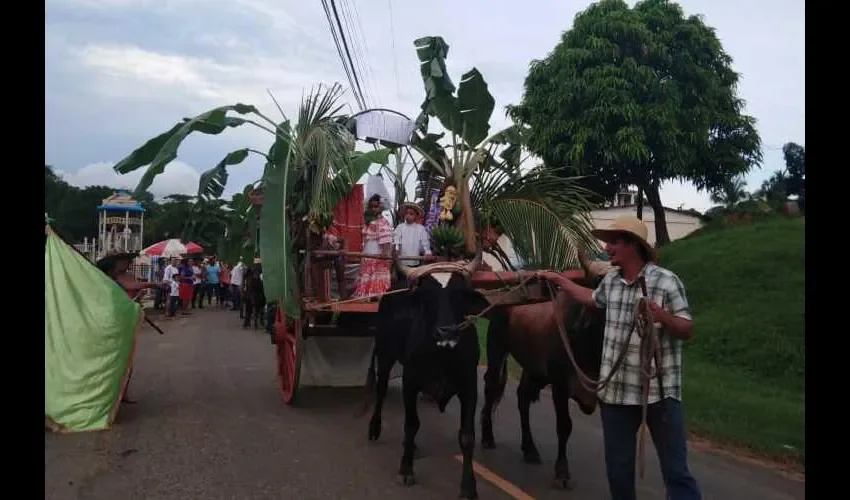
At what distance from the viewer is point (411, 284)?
596 cm

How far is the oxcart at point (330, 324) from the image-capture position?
5.66 metres

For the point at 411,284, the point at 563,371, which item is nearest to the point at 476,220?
the point at 411,284

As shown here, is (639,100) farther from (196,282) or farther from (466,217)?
(466,217)

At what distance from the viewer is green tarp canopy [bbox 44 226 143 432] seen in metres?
7.23

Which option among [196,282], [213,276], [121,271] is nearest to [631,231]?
[121,271]

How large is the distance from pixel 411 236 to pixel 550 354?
9.58ft

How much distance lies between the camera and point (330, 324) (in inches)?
326

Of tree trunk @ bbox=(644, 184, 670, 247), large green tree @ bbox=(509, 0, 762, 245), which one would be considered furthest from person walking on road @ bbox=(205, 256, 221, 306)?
tree trunk @ bbox=(644, 184, 670, 247)

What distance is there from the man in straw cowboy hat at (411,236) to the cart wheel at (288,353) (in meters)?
1.40

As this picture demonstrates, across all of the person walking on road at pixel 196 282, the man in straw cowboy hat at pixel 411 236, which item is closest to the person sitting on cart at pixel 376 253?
the man in straw cowboy hat at pixel 411 236

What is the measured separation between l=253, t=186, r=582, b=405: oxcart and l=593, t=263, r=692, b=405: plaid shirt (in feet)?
4.75

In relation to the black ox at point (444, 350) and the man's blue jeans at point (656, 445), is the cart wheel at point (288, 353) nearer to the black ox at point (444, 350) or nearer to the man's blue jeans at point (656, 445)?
the black ox at point (444, 350)

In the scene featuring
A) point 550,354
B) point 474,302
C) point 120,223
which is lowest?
point 550,354
